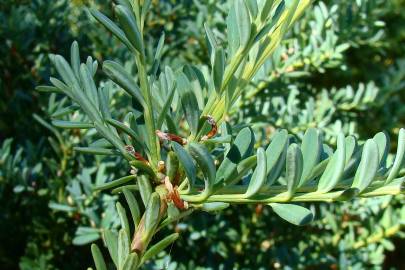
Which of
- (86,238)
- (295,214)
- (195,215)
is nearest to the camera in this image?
(295,214)

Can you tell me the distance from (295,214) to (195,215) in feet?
2.57

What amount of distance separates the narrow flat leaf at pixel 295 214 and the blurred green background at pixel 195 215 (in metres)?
0.62

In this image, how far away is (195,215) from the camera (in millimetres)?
1238

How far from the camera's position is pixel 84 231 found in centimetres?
100

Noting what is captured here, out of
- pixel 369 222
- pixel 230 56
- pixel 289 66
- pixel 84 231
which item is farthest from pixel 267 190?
pixel 369 222

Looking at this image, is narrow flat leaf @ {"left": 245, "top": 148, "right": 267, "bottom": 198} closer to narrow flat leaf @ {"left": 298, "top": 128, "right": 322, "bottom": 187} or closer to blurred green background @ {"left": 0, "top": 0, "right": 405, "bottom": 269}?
narrow flat leaf @ {"left": 298, "top": 128, "right": 322, "bottom": 187}

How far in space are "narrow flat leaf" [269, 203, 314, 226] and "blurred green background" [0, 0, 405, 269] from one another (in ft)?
2.02

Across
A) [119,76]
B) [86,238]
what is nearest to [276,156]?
[119,76]

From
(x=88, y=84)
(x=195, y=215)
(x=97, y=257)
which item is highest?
(x=88, y=84)

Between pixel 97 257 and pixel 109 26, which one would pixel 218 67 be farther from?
pixel 97 257

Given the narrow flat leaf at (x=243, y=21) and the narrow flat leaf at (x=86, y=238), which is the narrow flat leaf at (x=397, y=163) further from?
the narrow flat leaf at (x=86, y=238)

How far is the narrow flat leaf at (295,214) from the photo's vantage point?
46cm

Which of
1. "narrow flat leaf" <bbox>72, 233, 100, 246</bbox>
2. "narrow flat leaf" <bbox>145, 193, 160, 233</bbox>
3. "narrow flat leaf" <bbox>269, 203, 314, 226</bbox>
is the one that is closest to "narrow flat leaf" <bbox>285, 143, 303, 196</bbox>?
"narrow flat leaf" <bbox>269, 203, 314, 226</bbox>

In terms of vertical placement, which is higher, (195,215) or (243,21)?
(243,21)
